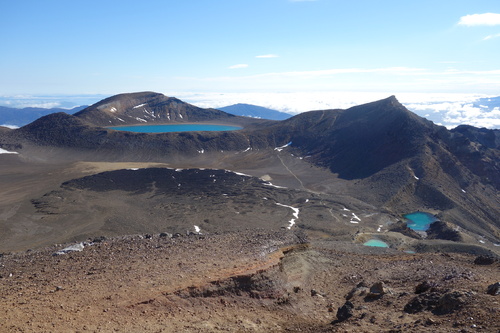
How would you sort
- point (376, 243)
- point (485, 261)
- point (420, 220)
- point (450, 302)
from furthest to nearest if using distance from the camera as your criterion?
point (420, 220) → point (376, 243) → point (485, 261) → point (450, 302)

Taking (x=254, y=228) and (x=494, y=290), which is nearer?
(x=494, y=290)

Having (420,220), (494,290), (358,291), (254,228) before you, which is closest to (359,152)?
(420,220)

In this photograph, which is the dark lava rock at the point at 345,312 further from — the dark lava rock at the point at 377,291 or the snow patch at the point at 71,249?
the snow patch at the point at 71,249

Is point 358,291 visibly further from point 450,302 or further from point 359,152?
point 359,152

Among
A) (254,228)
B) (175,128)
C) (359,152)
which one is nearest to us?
(254,228)

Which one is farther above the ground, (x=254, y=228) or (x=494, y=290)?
(x=494, y=290)
